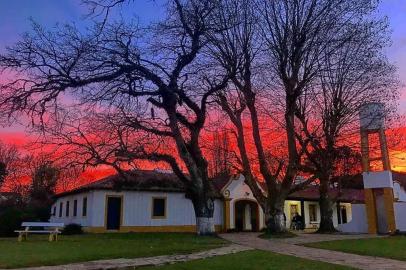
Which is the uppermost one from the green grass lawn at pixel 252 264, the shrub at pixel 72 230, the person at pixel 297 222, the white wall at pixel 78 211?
the white wall at pixel 78 211

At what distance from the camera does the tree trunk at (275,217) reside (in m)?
24.4

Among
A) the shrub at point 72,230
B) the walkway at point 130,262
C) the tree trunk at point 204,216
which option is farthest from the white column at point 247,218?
the walkway at point 130,262

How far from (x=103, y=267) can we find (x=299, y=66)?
1590 centimetres

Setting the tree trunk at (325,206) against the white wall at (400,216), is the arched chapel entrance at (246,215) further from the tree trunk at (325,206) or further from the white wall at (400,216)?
the white wall at (400,216)

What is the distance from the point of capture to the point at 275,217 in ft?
80.8

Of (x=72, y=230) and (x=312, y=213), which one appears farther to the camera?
(x=312, y=213)

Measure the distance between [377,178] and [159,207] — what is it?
1519cm

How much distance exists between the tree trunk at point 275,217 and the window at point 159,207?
1054 cm

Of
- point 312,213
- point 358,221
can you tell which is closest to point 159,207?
point 358,221

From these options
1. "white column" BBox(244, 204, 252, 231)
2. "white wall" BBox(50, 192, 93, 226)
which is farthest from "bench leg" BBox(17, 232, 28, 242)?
"white column" BBox(244, 204, 252, 231)

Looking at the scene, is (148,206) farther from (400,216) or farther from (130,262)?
(130,262)

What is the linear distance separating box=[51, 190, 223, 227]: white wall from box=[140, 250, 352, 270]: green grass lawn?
1852 centimetres

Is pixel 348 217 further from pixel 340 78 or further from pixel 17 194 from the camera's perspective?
pixel 17 194

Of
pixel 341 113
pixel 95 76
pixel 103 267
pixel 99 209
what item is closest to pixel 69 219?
pixel 99 209
